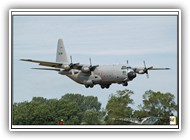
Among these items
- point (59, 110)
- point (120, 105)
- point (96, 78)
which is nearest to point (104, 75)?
point (96, 78)

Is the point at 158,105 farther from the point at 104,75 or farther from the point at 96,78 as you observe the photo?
the point at 96,78

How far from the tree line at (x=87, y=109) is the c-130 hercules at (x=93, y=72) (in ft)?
1.55

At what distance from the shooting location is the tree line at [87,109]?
11031 mm

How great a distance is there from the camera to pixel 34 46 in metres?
11.2

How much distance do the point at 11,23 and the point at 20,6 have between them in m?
0.36

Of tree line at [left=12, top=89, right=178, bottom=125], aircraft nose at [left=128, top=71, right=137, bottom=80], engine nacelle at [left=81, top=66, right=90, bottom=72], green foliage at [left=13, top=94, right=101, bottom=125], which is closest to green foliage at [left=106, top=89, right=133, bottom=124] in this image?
tree line at [left=12, top=89, right=178, bottom=125]

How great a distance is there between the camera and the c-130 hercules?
11.8 metres

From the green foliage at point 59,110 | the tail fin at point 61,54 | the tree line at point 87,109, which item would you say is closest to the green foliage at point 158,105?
the tree line at point 87,109

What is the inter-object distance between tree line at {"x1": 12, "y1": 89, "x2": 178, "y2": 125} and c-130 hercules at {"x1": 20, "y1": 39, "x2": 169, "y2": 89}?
47 centimetres

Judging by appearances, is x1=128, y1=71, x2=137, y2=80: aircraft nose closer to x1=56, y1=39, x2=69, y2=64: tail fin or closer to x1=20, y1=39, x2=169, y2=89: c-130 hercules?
x1=20, y1=39, x2=169, y2=89: c-130 hercules

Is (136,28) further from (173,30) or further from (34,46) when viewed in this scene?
(34,46)

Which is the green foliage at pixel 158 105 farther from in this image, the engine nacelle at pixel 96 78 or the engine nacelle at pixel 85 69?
the engine nacelle at pixel 85 69

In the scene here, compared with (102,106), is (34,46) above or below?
above
